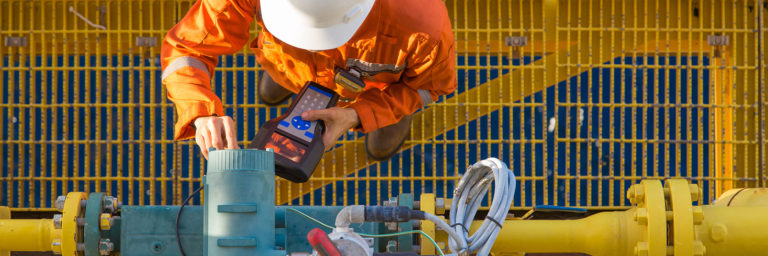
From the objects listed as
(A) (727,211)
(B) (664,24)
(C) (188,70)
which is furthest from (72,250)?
(B) (664,24)

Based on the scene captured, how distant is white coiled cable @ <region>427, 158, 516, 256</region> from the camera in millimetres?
2471

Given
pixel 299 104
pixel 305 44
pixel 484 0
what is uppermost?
pixel 484 0

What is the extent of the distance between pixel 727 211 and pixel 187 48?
1.85 m

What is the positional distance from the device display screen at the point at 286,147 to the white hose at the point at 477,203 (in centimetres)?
55

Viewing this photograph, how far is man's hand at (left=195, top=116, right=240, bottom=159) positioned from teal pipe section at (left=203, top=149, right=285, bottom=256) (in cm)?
45

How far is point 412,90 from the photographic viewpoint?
11.2 feet

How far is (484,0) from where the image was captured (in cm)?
422

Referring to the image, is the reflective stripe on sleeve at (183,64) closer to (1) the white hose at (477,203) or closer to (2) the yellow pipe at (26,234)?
(2) the yellow pipe at (26,234)

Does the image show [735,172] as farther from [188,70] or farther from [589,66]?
[188,70]

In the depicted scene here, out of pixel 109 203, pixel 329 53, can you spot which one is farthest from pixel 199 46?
pixel 109 203

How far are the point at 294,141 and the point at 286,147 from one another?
43 mm

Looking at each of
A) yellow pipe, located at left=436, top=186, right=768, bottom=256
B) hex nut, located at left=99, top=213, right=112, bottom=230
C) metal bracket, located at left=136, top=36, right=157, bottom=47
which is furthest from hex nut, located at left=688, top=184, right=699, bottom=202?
metal bracket, located at left=136, top=36, right=157, bottom=47

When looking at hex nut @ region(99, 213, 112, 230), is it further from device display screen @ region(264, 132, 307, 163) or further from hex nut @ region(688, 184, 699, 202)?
hex nut @ region(688, 184, 699, 202)

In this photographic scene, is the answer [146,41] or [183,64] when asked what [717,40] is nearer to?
[183,64]
